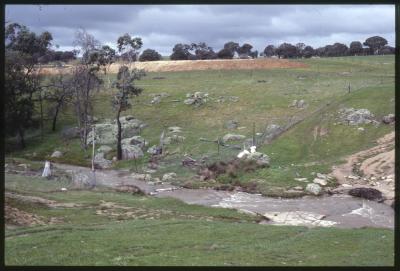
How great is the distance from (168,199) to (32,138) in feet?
133

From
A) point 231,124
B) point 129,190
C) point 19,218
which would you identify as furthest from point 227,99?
point 19,218

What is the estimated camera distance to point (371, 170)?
159 feet

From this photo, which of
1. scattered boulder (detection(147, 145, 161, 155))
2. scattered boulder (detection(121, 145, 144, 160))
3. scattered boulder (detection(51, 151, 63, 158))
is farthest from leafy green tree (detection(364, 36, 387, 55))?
scattered boulder (detection(51, 151, 63, 158))

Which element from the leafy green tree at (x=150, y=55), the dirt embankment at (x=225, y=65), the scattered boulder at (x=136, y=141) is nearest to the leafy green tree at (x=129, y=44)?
the scattered boulder at (x=136, y=141)

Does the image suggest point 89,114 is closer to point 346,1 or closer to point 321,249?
point 321,249

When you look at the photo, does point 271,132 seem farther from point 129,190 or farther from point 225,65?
point 225,65

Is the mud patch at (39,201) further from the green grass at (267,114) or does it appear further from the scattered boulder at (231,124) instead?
the scattered boulder at (231,124)

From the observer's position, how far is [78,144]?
69.4 m

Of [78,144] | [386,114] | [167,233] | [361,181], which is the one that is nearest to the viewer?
[167,233]

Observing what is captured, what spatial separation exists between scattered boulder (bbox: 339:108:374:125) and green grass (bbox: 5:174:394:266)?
107 ft

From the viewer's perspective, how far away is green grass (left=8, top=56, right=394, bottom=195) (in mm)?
55156

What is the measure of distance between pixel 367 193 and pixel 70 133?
147 ft

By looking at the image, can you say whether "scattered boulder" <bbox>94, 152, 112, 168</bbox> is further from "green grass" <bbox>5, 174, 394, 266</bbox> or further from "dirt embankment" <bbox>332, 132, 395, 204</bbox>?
"green grass" <bbox>5, 174, 394, 266</bbox>

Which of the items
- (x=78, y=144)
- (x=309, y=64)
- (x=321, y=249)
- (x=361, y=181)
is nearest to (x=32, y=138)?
(x=78, y=144)
